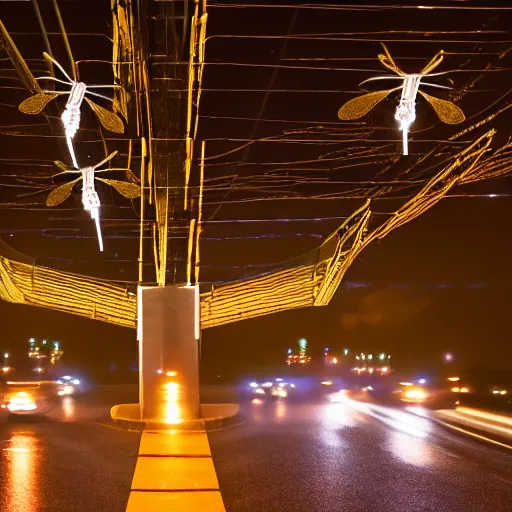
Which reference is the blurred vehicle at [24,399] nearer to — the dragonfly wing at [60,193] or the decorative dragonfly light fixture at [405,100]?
the dragonfly wing at [60,193]

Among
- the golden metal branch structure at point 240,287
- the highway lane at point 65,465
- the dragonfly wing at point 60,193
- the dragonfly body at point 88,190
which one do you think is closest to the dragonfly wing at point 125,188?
the dragonfly wing at point 60,193

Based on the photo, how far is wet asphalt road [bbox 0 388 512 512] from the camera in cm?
926

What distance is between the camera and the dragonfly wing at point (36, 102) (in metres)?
8.86

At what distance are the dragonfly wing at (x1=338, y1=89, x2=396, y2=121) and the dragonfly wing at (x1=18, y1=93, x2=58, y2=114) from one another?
3.38 m

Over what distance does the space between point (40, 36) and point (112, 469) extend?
6408 mm

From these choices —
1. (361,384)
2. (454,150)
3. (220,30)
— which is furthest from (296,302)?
(361,384)

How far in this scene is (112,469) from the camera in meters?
11.8

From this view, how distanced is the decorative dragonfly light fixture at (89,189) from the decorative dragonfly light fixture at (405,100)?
4.13 meters

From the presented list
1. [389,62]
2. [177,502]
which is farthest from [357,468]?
[389,62]

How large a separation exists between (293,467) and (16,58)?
743 centimetres

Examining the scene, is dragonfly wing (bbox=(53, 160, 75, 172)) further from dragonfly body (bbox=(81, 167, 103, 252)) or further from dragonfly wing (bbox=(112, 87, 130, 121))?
dragonfly wing (bbox=(112, 87, 130, 121))

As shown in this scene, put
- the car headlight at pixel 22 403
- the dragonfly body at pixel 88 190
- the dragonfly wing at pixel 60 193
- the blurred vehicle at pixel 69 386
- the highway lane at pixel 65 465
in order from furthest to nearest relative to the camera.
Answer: the blurred vehicle at pixel 69 386 → the car headlight at pixel 22 403 → the dragonfly wing at pixel 60 193 → the dragonfly body at pixel 88 190 → the highway lane at pixel 65 465

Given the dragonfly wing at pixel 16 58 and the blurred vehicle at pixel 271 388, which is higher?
the dragonfly wing at pixel 16 58

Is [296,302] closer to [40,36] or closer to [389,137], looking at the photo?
[389,137]
